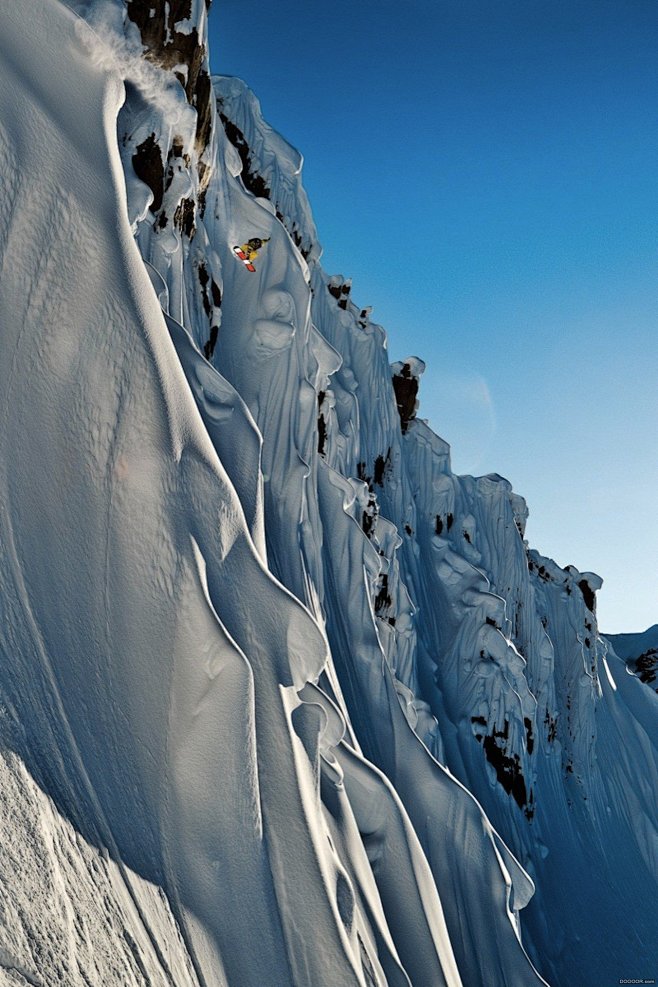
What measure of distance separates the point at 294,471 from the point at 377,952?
538cm

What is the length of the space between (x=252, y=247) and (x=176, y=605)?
7097mm

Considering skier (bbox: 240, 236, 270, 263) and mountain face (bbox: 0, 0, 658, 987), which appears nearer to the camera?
mountain face (bbox: 0, 0, 658, 987)

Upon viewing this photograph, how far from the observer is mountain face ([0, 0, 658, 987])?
4332mm

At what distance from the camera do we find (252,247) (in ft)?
35.8

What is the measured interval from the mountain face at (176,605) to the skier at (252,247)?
0.52ft

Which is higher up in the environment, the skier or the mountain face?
the skier

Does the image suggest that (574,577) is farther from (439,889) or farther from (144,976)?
(144,976)

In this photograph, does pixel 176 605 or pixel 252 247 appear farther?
pixel 252 247

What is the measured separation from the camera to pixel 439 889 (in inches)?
361

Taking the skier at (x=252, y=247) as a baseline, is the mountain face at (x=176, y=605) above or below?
below

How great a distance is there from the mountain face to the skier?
159 mm

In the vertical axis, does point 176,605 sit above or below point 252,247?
below

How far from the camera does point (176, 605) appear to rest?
16.8ft

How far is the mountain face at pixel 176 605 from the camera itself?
4.33m
